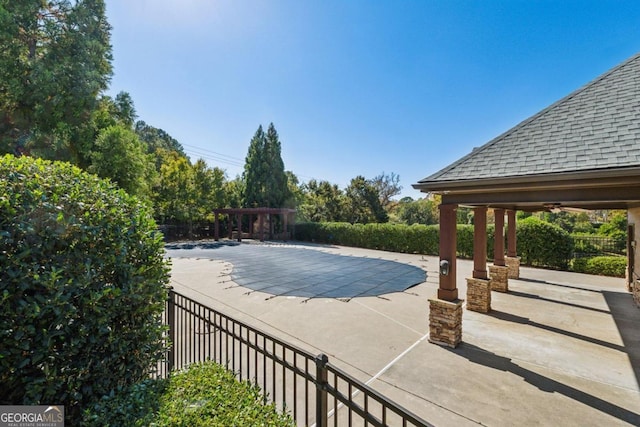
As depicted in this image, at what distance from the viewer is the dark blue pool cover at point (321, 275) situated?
27.0 feet

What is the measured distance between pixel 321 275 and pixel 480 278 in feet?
18.5

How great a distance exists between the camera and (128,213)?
8.79 ft

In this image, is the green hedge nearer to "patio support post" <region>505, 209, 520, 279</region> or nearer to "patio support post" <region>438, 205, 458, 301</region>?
"patio support post" <region>438, 205, 458, 301</region>

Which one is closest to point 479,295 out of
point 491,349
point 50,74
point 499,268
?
point 491,349

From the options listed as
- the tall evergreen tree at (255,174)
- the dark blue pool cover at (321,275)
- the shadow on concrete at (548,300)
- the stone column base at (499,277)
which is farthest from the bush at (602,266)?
the tall evergreen tree at (255,174)

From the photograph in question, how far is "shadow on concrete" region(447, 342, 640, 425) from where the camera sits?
3004mm

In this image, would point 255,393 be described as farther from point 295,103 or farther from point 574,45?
point 295,103

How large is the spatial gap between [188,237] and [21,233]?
25.7 metres

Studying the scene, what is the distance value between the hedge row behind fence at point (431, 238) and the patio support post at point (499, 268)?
19.2 ft

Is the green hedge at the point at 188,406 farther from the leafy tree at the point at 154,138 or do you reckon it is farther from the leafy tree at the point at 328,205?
the leafy tree at the point at 154,138

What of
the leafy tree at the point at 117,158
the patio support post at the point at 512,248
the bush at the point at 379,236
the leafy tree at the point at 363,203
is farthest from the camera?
the leafy tree at the point at 363,203

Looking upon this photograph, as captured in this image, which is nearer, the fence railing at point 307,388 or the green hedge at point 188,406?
the fence railing at point 307,388

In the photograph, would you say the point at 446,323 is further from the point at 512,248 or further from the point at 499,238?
the point at 512,248

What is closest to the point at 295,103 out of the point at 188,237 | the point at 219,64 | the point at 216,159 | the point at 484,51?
the point at 219,64
